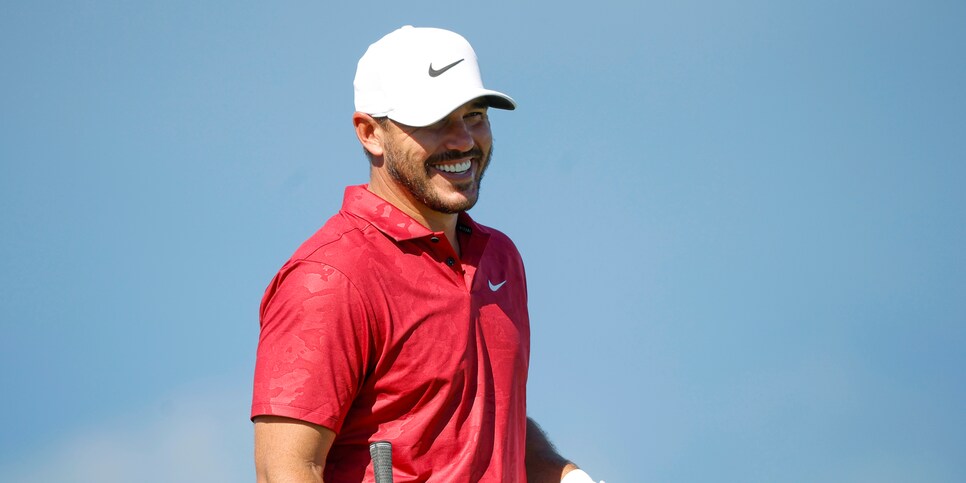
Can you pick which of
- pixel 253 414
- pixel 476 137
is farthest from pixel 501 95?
pixel 253 414

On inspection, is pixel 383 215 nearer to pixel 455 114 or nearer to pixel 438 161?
pixel 438 161

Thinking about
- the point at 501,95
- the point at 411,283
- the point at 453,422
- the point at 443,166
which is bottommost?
the point at 453,422

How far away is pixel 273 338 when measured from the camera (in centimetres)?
298

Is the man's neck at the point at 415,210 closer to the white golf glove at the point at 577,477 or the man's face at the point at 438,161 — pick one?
the man's face at the point at 438,161

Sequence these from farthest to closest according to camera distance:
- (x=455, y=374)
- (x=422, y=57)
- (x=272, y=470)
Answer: (x=422, y=57)
(x=455, y=374)
(x=272, y=470)

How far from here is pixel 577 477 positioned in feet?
11.9

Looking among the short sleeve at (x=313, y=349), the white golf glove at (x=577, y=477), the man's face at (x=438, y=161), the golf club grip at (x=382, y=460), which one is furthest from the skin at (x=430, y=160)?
the white golf glove at (x=577, y=477)

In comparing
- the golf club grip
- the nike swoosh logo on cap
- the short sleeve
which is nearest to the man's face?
the nike swoosh logo on cap

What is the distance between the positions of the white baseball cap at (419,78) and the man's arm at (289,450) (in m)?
0.84

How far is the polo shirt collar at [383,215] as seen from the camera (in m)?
3.26

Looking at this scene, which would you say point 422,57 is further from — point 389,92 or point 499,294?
point 499,294

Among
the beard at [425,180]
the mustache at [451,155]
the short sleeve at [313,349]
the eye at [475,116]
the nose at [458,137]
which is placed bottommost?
the short sleeve at [313,349]

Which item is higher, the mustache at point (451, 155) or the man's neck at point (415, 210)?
the mustache at point (451, 155)

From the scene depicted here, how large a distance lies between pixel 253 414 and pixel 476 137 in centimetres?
96
